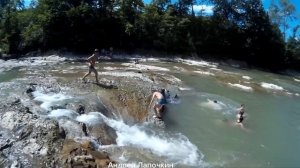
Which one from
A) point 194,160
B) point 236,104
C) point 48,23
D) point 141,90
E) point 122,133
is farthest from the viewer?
point 48,23

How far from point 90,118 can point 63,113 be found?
1.27 metres

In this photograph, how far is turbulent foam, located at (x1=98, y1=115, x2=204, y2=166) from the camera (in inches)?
604

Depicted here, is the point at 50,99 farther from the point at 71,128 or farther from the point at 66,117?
the point at 71,128

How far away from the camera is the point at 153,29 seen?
52750mm

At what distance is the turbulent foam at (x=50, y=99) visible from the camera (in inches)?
720

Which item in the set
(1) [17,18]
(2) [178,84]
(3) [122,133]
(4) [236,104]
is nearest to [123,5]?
(1) [17,18]

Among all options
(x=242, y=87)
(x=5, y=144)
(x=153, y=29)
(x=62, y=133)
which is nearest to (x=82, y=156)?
(x=62, y=133)

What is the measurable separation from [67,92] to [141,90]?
459 centimetres

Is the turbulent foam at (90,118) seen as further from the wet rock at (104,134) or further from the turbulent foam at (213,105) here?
the turbulent foam at (213,105)

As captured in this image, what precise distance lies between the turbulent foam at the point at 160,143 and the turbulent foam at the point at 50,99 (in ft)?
8.33

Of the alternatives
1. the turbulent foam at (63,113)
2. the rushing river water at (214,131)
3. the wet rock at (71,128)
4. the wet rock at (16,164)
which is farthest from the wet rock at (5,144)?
the rushing river water at (214,131)

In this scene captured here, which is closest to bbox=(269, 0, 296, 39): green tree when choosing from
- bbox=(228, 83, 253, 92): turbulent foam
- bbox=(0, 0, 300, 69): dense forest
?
bbox=(0, 0, 300, 69): dense forest

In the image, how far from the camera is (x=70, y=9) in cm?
4688

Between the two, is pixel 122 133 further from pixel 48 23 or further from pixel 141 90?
pixel 48 23
